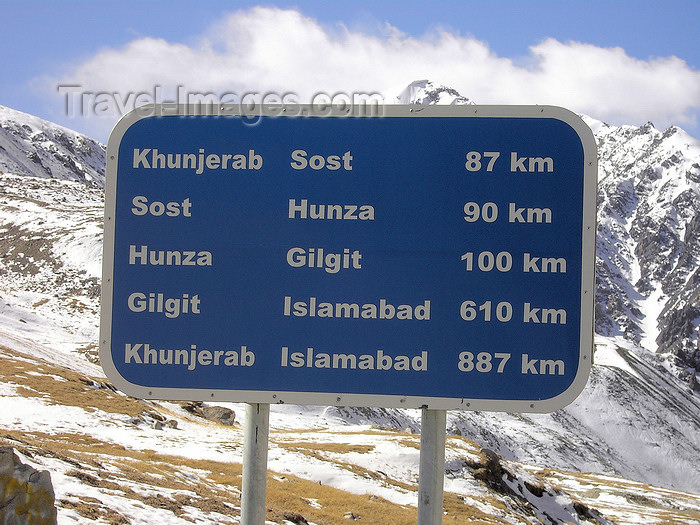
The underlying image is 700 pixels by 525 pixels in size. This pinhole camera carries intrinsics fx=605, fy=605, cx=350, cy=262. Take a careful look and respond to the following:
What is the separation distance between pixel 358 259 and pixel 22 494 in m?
4.85

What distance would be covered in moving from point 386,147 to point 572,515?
45.3 m

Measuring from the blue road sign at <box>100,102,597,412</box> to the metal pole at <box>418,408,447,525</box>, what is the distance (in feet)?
0.57

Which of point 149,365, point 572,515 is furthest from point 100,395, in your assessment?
point 149,365

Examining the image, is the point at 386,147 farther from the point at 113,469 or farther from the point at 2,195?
the point at 2,195

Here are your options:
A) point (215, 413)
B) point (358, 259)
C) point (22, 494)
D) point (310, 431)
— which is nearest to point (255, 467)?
point (358, 259)

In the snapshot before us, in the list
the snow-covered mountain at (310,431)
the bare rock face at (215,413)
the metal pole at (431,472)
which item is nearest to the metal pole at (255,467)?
the metal pole at (431,472)

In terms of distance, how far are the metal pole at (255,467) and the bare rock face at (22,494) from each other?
12.2 feet

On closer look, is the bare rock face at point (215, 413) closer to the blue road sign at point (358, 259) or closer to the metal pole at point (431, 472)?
the blue road sign at point (358, 259)

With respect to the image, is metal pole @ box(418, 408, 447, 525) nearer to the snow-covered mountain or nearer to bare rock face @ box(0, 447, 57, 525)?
bare rock face @ box(0, 447, 57, 525)

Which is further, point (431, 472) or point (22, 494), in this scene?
point (22, 494)

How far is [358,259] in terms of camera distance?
11.0ft

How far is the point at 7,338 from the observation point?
6056 centimetres

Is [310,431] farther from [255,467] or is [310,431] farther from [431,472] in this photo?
[431,472]

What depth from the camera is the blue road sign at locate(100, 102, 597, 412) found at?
10.8ft
